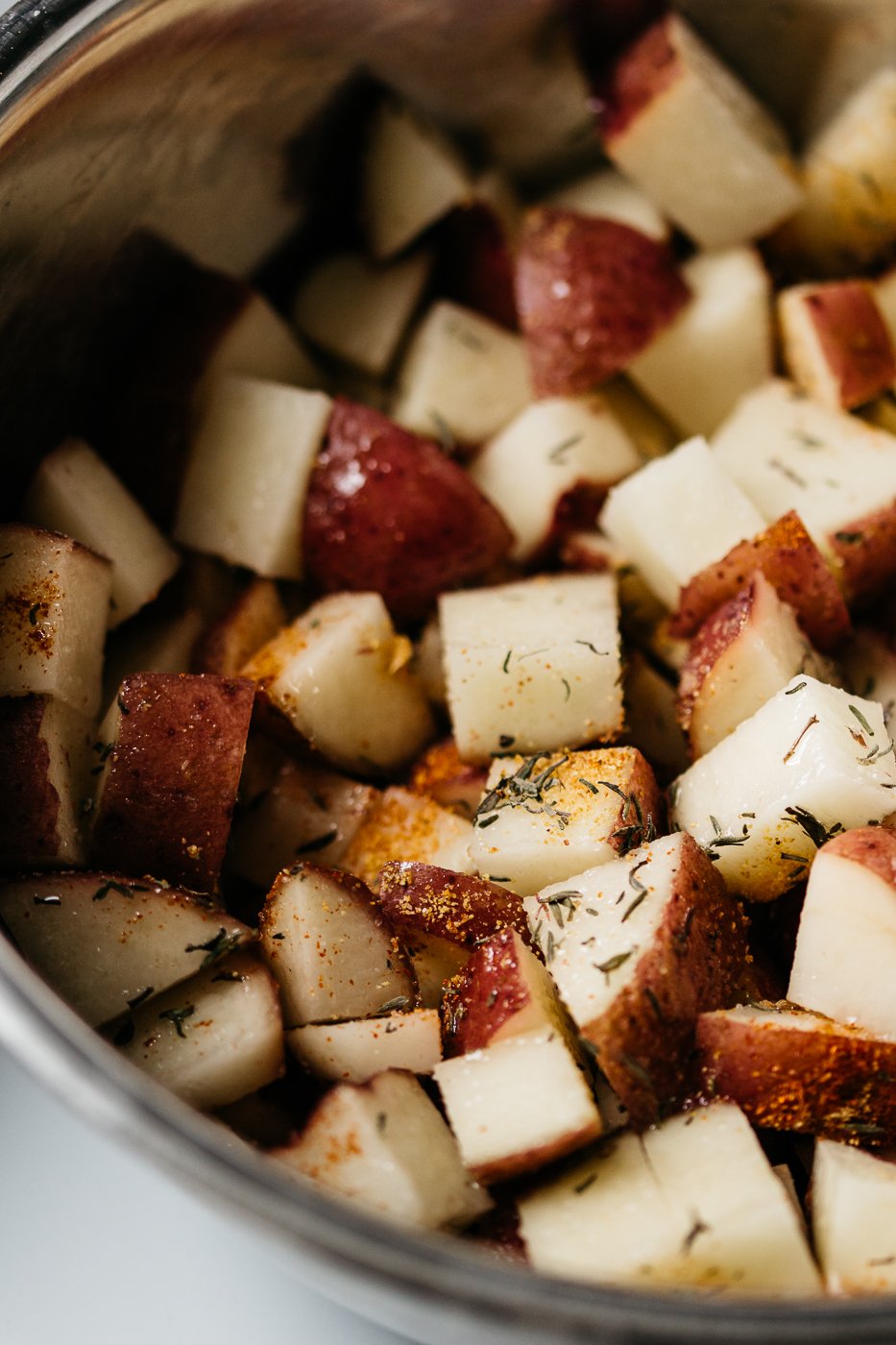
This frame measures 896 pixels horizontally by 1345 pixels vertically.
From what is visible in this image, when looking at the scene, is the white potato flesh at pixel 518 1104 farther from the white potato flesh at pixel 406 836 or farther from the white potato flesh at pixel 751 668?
the white potato flesh at pixel 751 668

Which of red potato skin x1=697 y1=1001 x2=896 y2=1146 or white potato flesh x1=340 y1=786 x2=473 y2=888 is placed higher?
white potato flesh x1=340 y1=786 x2=473 y2=888

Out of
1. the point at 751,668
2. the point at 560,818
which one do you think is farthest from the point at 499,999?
the point at 751,668

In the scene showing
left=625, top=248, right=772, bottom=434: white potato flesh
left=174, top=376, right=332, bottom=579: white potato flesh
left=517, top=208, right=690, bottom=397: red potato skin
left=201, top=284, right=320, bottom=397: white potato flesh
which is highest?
left=201, top=284, right=320, bottom=397: white potato flesh

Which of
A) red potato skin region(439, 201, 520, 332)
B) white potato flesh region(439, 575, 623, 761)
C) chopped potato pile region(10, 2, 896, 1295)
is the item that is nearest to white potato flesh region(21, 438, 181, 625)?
chopped potato pile region(10, 2, 896, 1295)

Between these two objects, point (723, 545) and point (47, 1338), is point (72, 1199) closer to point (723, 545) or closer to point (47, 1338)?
point (47, 1338)

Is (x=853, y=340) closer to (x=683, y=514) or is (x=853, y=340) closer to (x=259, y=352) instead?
(x=683, y=514)

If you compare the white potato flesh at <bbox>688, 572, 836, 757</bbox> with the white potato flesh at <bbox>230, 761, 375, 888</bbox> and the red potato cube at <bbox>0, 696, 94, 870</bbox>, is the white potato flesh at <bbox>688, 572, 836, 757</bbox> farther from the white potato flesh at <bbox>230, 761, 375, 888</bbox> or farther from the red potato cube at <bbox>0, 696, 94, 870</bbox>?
the red potato cube at <bbox>0, 696, 94, 870</bbox>

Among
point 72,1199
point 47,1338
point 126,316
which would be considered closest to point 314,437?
point 126,316
